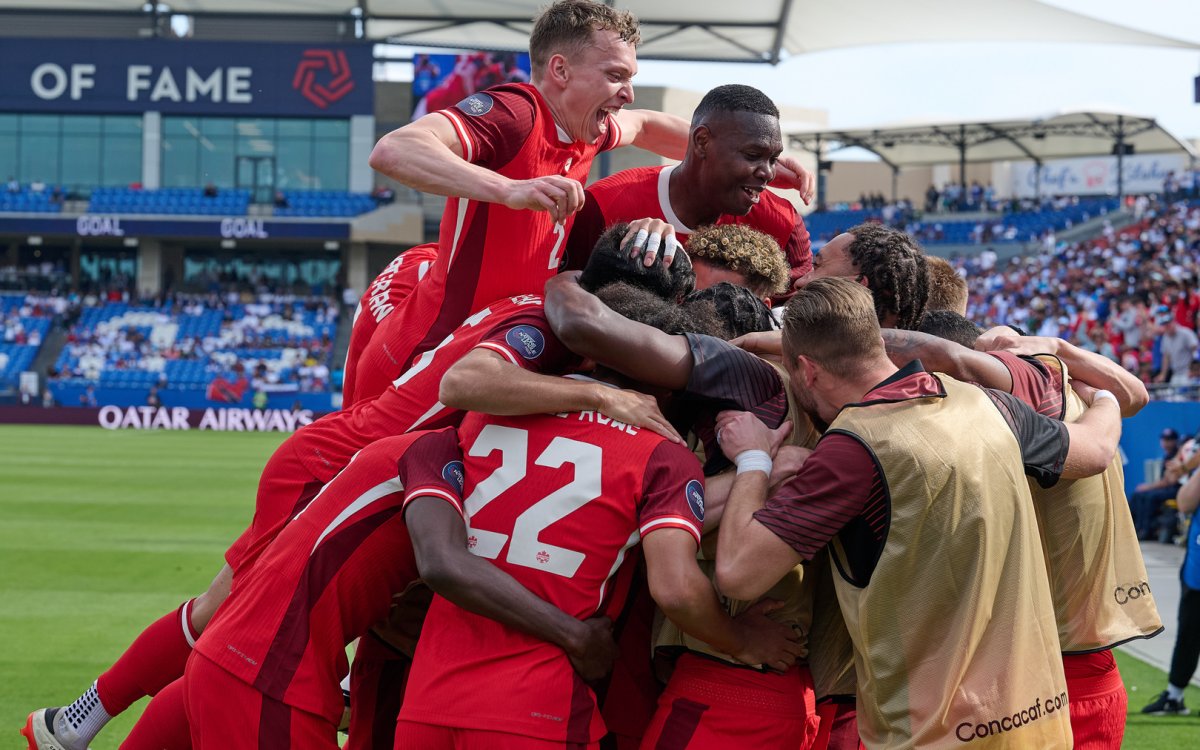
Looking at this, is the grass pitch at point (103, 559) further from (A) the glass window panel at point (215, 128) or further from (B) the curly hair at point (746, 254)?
(A) the glass window panel at point (215, 128)

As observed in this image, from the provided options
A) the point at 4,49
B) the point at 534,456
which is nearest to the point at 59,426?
the point at 4,49

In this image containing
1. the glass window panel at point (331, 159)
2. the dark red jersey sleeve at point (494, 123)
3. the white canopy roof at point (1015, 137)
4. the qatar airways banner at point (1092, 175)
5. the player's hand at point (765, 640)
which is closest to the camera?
the player's hand at point (765, 640)

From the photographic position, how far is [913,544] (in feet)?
9.67

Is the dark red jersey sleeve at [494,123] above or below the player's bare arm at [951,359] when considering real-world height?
above

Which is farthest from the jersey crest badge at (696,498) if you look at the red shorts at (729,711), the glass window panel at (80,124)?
the glass window panel at (80,124)

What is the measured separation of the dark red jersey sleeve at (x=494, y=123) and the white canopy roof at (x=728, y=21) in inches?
1454

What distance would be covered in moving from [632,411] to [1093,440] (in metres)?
1.37

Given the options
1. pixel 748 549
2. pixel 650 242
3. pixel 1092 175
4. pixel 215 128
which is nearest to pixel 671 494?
pixel 748 549

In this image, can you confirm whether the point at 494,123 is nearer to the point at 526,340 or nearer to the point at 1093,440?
the point at 526,340

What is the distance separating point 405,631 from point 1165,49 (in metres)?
42.2

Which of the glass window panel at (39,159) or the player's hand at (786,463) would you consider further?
the glass window panel at (39,159)

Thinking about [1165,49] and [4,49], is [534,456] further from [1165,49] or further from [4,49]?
[4,49]

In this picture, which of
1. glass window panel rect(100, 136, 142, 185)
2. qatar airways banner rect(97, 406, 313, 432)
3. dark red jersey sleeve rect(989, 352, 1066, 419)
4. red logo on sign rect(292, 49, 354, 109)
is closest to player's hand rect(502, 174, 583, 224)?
dark red jersey sleeve rect(989, 352, 1066, 419)

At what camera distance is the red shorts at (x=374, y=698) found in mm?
4105
